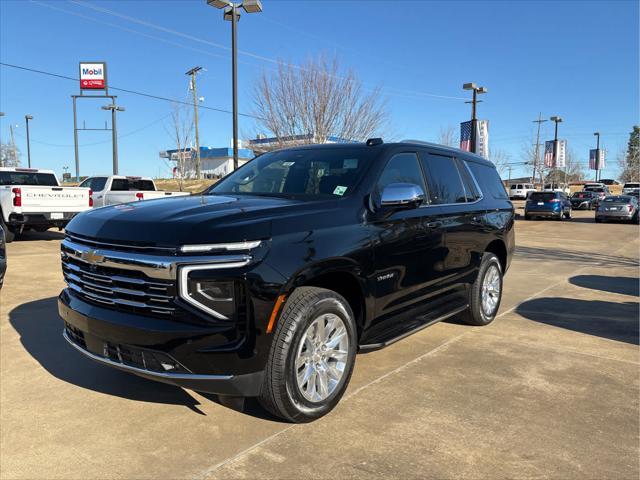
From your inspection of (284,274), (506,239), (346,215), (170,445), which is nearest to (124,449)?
(170,445)

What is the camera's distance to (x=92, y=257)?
10.2 feet

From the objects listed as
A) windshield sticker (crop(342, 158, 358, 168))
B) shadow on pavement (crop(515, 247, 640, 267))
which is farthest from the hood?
shadow on pavement (crop(515, 247, 640, 267))

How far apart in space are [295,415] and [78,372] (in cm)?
202

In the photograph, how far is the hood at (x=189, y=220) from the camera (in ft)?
9.27

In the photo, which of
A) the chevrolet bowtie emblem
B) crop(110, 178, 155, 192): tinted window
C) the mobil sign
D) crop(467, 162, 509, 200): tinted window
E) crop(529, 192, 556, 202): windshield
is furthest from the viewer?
the mobil sign

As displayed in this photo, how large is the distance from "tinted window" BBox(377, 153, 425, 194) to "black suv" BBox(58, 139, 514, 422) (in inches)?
0.6

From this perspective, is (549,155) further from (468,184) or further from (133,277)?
(133,277)

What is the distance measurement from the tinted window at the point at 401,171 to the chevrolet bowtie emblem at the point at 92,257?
2008 millimetres

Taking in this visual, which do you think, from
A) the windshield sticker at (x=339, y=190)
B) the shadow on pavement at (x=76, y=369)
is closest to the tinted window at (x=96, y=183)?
the shadow on pavement at (x=76, y=369)

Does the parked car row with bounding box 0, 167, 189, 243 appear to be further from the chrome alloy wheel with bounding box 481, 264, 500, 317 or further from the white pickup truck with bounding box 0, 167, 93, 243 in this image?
the chrome alloy wheel with bounding box 481, 264, 500, 317

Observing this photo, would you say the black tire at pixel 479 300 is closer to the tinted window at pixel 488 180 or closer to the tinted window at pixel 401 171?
the tinted window at pixel 488 180

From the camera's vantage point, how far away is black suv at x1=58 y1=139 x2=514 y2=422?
2795 millimetres

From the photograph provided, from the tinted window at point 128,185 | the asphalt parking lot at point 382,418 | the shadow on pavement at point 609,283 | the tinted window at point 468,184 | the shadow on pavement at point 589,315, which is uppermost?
the tinted window at point 128,185

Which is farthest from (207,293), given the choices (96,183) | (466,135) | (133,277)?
(466,135)
